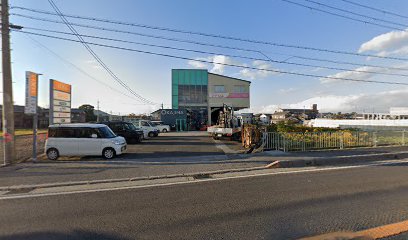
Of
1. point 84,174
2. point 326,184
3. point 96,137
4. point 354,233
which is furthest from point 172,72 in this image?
point 354,233

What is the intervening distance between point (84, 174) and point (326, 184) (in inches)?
313

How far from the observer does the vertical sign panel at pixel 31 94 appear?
34.4 feet

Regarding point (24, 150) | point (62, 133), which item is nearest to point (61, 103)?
point (62, 133)

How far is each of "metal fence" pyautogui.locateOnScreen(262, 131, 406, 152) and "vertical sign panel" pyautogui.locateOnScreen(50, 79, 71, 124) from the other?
1188 centimetres

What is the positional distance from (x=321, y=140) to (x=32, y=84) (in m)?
15.5

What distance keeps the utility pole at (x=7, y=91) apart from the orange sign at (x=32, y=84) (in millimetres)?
720

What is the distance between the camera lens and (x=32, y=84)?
1072 centimetres

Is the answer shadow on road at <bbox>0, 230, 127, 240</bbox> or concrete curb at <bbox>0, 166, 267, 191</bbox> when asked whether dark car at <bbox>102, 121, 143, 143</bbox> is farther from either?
shadow on road at <bbox>0, 230, 127, 240</bbox>

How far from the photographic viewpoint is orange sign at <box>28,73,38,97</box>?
10.6 metres

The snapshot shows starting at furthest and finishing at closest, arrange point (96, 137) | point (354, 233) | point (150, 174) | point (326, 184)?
point (96, 137), point (150, 174), point (326, 184), point (354, 233)

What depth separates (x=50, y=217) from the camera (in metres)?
4.45

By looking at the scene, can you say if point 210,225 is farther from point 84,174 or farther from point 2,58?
point 2,58

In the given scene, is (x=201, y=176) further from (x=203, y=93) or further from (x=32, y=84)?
(x=203, y=93)

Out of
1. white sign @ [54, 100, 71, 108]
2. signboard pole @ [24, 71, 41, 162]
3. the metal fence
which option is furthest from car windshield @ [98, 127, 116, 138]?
the metal fence
